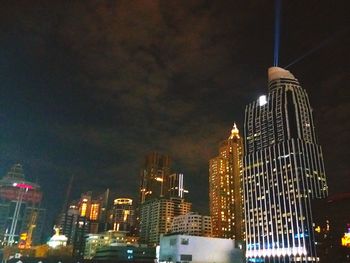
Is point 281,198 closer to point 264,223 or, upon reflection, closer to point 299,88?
point 264,223

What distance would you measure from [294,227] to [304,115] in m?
57.6

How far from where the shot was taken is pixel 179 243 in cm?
14962

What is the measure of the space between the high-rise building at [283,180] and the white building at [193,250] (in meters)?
21.1

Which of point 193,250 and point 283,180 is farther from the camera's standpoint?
point 283,180

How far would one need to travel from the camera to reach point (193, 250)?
15212 cm

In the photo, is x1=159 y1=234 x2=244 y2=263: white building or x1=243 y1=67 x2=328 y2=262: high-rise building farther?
x1=243 y1=67 x2=328 y2=262: high-rise building

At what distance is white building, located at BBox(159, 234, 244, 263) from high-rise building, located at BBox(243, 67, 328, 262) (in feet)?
69.3

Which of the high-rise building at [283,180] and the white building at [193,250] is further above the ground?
the high-rise building at [283,180]

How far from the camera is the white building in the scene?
490 ft

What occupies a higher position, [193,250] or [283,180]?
[283,180]

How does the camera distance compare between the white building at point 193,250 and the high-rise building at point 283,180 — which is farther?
the high-rise building at point 283,180

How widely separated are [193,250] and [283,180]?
5258 centimetres

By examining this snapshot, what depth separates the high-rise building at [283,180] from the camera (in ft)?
521

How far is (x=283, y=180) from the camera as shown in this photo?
171 meters
